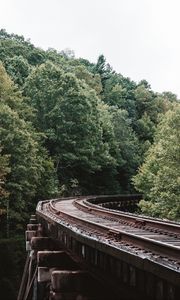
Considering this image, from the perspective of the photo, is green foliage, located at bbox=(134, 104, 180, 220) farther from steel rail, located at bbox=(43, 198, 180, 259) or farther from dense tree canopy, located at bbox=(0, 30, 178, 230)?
steel rail, located at bbox=(43, 198, 180, 259)

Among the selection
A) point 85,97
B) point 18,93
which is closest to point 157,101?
point 85,97

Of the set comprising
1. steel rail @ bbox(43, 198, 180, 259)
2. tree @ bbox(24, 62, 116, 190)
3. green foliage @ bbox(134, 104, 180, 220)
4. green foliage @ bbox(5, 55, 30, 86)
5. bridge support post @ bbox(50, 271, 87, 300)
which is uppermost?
green foliage @ bbox(5, 55, 30, 86)

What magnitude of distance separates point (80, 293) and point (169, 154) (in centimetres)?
2217

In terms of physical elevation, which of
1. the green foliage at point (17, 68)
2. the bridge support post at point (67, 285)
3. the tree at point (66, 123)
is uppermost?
the green foliage at point (17, 68)

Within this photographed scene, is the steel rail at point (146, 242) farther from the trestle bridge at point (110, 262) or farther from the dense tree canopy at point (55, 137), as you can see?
the dense tree canopy at point (55, 137)

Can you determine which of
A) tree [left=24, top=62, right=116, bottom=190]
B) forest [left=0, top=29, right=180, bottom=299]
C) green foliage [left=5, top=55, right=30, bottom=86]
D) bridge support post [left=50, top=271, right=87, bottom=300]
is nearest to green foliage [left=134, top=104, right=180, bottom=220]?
forest [left=0, top=29, right=180, bottom=299]

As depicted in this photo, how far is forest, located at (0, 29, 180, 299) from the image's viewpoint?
30875 mm

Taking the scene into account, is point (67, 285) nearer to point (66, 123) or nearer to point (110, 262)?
point (110, 262)

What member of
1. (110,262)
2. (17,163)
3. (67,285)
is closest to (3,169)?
(17,163)

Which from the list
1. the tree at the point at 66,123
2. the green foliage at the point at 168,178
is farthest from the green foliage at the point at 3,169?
the tree at the point at 66,123

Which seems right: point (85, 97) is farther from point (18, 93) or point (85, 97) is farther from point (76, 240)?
point (76, 240)

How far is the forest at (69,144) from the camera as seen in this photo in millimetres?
30875

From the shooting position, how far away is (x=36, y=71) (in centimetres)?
4947

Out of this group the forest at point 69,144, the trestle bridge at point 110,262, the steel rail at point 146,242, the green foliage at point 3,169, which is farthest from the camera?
the forest at point 69,144
